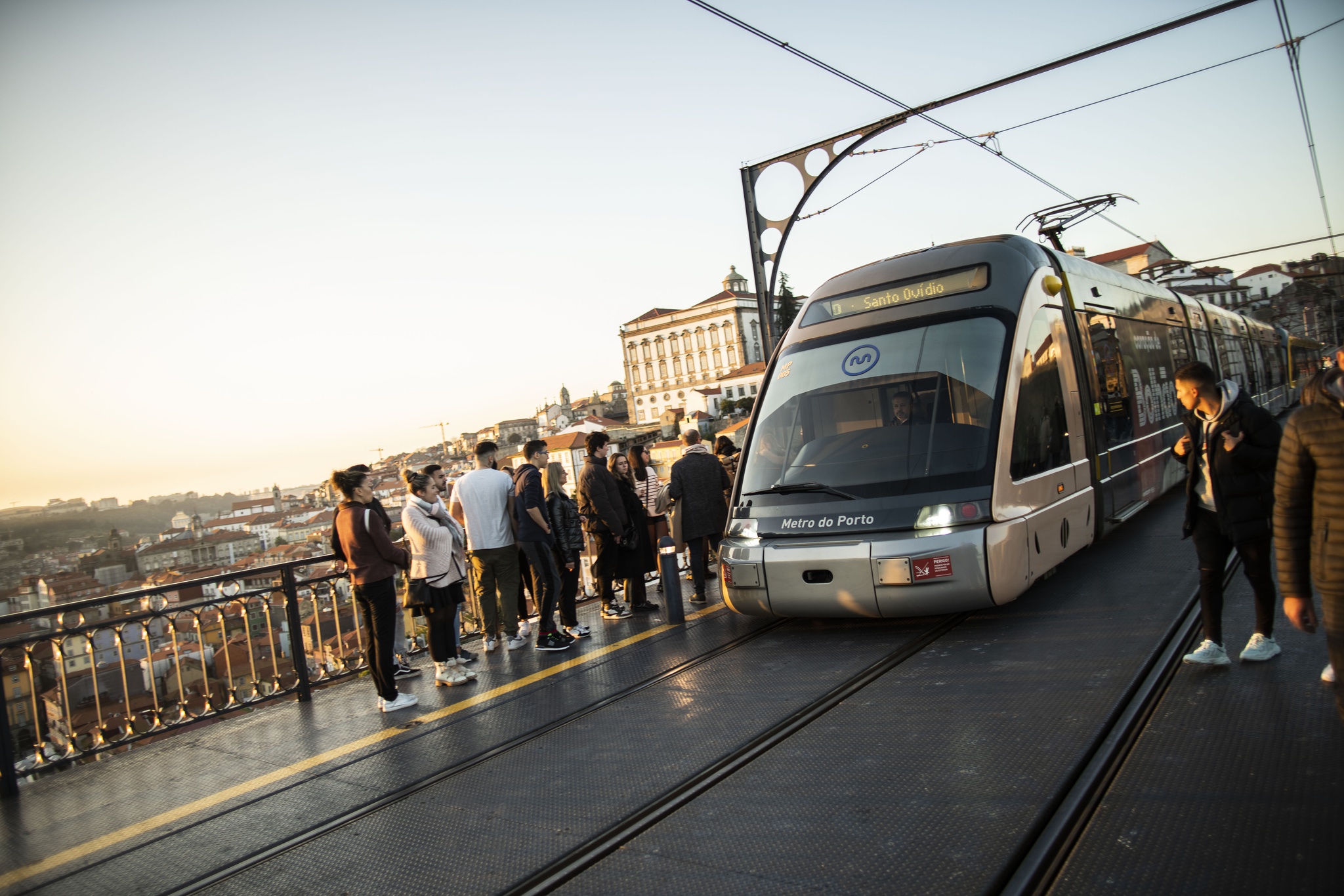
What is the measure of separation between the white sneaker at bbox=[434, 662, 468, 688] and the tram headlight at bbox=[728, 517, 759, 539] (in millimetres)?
2655

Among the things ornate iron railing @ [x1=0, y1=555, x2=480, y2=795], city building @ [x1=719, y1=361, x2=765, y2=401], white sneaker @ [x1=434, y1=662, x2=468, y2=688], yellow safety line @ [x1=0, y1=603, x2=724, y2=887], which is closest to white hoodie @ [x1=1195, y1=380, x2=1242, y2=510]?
yellow safety line @ [x1=0, y1=603, x2=724, y2=887]

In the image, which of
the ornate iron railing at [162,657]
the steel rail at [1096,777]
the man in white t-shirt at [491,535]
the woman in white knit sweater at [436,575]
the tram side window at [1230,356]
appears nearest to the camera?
the steel rail at [1096,777]

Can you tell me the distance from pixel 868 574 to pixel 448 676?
364 centimetres

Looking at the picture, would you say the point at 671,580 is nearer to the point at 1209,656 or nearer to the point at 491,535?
the point at 491,535

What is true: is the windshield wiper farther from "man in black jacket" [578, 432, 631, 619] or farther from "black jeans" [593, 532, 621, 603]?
"black jeans" [593, 532, 621, 603]

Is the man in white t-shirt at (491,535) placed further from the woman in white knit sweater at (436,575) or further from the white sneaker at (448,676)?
the white sneaker at (448,676)

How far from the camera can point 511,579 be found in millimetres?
8398

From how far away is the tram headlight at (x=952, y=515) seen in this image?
671 centimetres

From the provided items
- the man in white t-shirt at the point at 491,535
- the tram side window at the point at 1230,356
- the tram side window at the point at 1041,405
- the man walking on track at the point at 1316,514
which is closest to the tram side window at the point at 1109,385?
the tram side window at the point at 1041,405

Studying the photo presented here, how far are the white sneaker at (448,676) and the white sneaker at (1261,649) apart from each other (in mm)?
5739

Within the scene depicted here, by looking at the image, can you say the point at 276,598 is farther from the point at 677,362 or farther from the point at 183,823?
the point at 677,362

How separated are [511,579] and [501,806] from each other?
156 inches

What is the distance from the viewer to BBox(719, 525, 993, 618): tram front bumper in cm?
657

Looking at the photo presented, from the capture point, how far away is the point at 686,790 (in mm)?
4430
